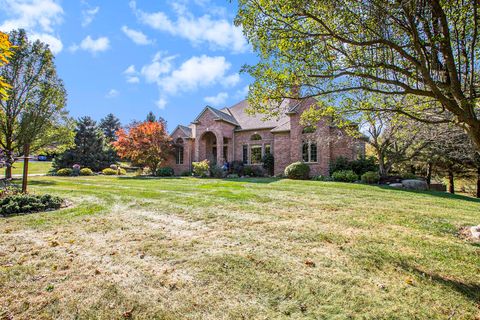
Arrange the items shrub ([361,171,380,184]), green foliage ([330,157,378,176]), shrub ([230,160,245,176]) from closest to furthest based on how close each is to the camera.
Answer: shrub ([361,171,380,184]) → green foliage ([330,157,378,176]) → shrub ([230,160,245,176])

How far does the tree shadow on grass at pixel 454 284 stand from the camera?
9.86 feet

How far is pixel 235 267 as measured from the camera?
11.4ft

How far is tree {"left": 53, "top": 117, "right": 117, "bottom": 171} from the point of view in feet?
99.1

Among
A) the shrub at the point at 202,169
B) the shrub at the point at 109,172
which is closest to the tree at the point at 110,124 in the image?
the shrub at the point at 109,172

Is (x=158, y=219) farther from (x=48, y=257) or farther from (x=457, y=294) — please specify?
(x=457, y=294)

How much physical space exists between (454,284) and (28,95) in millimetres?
25717

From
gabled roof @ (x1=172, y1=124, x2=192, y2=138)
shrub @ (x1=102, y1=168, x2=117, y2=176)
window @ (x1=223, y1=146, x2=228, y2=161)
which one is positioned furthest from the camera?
shrub @ (x1=102, y1=168, x2=117, y2=176)

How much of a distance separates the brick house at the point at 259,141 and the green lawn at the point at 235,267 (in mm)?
12782

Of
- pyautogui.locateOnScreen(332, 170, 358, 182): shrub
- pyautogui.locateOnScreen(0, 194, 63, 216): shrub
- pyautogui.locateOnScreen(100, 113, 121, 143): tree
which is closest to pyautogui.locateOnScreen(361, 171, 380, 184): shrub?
pyautogui.locateOnScreen(332, 170, 358, 182): shrub

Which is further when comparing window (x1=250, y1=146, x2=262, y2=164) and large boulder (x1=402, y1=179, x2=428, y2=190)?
window (x1=250, y1=146, x2=262, y2=164)

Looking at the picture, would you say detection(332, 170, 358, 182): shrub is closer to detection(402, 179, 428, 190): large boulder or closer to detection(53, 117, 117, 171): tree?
detection(402, 179, 428, 190): large boulder

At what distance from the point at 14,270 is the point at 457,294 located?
585 cm

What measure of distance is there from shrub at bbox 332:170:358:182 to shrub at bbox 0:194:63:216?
15536 millimetres

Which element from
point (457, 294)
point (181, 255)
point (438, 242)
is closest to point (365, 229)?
point (438, 242)
